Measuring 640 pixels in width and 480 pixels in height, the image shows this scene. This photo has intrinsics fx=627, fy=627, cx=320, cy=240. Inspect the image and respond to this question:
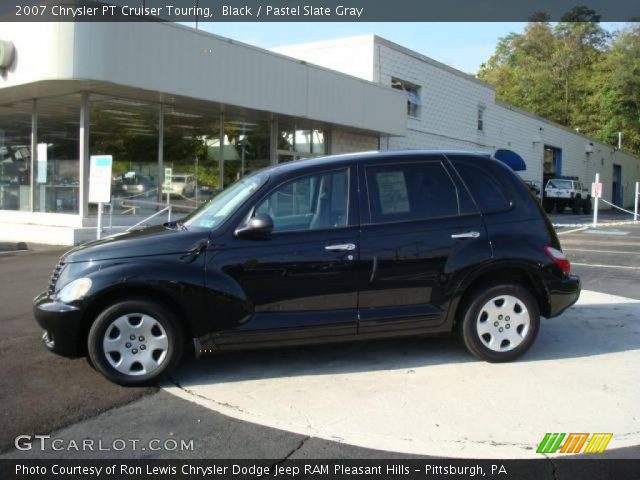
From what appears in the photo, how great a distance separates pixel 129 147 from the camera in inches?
625

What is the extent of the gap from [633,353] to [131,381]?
178 inches

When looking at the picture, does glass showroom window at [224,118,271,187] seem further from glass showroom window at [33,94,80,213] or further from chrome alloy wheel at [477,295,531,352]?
chrome alloy wheel at [477,295,531,352]

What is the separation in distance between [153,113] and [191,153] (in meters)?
1.59

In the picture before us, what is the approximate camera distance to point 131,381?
4883mm

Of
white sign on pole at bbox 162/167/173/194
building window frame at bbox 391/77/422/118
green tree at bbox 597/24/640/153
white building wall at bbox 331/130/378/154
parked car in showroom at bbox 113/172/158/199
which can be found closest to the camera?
parked car in showroom at bbox 113/172/158/199

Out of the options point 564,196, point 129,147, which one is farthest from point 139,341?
point 564,196

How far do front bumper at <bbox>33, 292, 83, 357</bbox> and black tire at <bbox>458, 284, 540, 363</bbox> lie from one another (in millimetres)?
3177

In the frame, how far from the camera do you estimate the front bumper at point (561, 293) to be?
18.3 ft

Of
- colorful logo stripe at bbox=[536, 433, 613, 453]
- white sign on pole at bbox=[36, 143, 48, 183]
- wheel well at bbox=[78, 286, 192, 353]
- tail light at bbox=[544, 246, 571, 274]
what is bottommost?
colorful logo stripe at bbox=[536, 433, 613, 453]

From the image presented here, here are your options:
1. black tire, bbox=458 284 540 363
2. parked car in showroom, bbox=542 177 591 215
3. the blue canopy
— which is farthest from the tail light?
parked car in showroom, bbox=542 177 591 215

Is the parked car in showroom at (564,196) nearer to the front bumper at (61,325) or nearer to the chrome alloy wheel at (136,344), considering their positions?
the chrome alloy wheel at (136,344)

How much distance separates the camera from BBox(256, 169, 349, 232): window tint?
5.20 metres

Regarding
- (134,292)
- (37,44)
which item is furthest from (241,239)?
(37,44)
